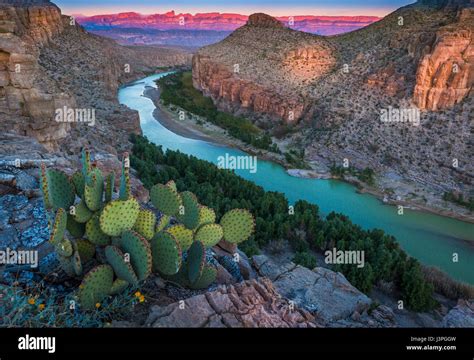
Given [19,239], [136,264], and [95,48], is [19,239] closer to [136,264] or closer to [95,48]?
[136,264]

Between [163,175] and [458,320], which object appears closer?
[458,320]

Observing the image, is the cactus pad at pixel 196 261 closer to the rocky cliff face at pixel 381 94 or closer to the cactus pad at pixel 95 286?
the cactus pad at pixel 95 286

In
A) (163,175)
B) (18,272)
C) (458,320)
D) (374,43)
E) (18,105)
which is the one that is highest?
(374,43)

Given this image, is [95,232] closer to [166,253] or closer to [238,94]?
[166,253]

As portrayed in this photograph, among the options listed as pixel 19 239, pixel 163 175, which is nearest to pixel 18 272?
pixel 19 239

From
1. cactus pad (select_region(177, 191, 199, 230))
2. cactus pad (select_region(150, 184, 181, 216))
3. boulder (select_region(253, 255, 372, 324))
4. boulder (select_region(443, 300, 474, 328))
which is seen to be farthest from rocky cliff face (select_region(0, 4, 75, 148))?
boulder (select_region(443, 300, 474, 328))

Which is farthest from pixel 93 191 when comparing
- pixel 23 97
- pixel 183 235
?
pixel 23 97
